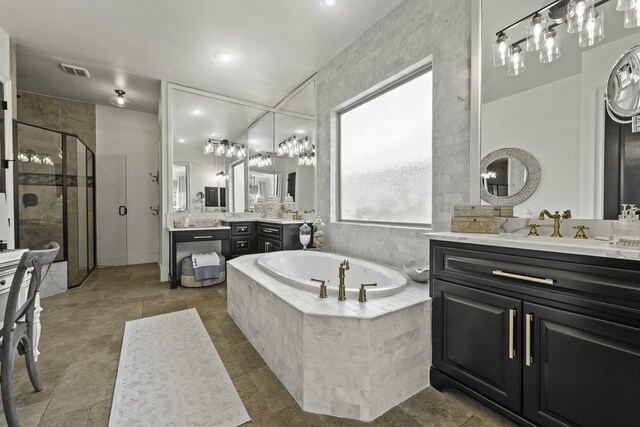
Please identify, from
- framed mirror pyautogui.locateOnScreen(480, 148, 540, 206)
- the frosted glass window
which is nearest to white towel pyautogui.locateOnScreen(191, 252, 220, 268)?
the frosted glass window

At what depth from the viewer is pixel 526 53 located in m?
1.69

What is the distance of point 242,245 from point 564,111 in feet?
12.6

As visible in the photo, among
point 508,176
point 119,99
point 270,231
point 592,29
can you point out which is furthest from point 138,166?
point 592,29

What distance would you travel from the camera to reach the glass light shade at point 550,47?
1.55 metres

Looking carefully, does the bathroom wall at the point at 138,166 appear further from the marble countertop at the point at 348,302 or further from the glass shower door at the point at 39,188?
the marble countertop at the point at 348,302

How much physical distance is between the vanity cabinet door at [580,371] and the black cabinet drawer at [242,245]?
12.0 ft

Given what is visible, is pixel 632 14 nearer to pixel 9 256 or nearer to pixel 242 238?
pixel 9 256

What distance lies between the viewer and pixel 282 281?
1998 millimetres

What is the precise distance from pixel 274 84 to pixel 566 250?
151 inches

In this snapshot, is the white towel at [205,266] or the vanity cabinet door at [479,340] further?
the white towel at [205,266]

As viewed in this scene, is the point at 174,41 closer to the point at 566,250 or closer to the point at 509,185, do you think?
the point at 509,185

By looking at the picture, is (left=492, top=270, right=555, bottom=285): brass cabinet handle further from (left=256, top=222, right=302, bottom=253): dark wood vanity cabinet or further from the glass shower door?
the glass shower door

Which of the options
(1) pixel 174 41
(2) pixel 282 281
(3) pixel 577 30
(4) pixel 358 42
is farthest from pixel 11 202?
(3) pixel 577 30

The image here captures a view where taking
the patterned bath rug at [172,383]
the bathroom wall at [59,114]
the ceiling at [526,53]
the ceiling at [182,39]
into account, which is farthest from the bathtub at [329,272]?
the bathroom wall at [59,114]
